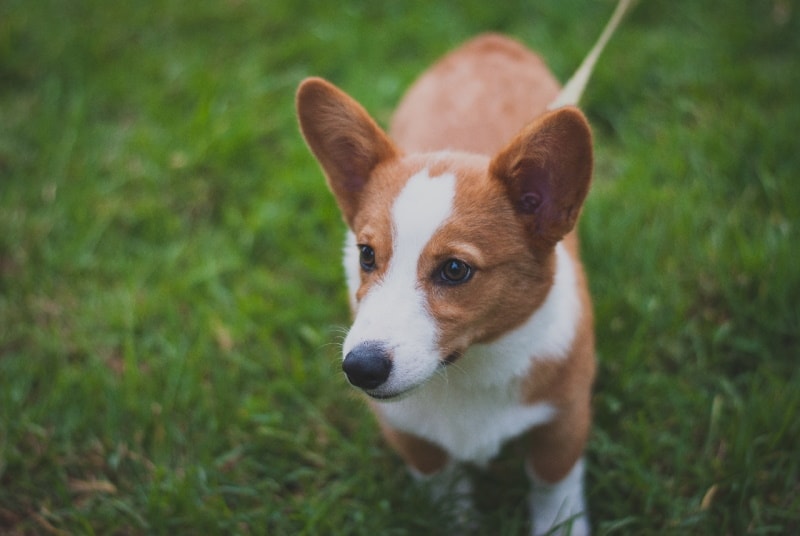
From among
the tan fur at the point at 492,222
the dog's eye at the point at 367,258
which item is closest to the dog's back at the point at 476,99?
the tan fur at the point at 492,222

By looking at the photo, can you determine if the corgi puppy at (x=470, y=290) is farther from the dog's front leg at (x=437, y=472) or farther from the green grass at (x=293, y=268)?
the green grass at (x=293, y=268)

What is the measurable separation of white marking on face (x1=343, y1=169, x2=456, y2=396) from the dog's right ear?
25 cm

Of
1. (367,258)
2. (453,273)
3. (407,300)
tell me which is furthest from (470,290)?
(367,258)

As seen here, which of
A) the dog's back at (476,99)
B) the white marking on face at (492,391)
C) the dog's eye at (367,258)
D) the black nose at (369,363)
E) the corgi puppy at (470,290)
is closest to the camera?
the black nose at (369,363)

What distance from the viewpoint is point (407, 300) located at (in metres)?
2.23

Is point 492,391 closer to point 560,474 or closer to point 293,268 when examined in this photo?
point 560,474

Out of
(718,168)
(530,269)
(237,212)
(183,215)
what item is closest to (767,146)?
(718,168)

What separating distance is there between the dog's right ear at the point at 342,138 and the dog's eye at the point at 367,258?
Result: 25 cm

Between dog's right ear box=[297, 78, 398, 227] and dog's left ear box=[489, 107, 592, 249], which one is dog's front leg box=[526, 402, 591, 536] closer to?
dog's left ear box=[489, 107, 592, 249]

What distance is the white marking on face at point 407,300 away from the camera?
2.16m

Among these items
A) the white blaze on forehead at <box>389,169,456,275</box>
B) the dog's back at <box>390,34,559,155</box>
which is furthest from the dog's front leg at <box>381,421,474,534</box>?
the dog's back at <box>390,34,559,155</box>

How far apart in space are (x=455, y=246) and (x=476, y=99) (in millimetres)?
1279

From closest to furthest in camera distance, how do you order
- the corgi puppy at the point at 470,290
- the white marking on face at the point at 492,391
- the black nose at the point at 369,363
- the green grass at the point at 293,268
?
the black nose at the point at 369,363 → the corgi puppy at the point at 470,290 → the white marking on face at the point at 492,391 → the green grass at the point at 293,268

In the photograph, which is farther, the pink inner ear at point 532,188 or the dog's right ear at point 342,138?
the dog's right ear at point 342,138
